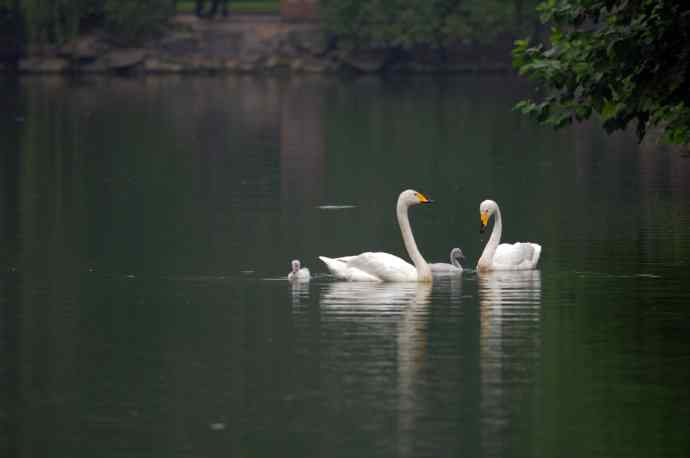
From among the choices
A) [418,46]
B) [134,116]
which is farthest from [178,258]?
[418,46]

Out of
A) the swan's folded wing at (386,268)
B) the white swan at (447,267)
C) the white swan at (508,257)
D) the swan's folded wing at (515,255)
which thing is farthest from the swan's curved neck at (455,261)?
the swan's folded wing at (386,268)

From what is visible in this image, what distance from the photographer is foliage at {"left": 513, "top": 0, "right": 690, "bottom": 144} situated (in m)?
17.2

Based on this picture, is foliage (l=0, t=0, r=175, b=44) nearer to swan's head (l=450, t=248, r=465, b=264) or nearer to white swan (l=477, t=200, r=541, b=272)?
swan's head (l=450, t=248, r=465, b=264)

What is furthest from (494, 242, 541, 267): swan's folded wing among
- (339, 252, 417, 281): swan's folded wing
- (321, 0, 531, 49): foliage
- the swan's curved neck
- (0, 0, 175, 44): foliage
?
(0, 0, 175, 44): foliage

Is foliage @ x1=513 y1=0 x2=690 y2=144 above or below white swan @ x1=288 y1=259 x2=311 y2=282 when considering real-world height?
above

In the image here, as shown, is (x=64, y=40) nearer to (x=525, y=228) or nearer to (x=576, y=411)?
(x=525, y=228)

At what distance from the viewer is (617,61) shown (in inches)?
683

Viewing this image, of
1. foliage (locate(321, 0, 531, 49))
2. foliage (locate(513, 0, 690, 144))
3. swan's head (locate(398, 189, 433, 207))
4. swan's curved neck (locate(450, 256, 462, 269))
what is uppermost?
foliage (locate(321, 0, 531, 49))

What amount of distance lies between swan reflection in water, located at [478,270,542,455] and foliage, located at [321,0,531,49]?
2657 inches

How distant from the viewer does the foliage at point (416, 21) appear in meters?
89.2

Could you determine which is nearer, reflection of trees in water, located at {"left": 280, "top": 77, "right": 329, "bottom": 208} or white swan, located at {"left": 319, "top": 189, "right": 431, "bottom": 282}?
white swan, located at {"left": 319, "top": 189, "right": 431, "bottom": 282}

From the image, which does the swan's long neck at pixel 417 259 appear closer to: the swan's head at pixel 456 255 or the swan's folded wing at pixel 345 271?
the swan's folded wing at pixel 345 271

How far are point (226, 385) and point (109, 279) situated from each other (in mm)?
6762

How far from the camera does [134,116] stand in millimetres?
56719
